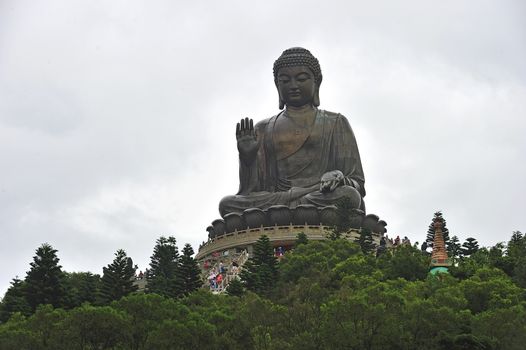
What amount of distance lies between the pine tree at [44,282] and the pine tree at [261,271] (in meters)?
4.06

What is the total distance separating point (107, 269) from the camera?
2439 cm

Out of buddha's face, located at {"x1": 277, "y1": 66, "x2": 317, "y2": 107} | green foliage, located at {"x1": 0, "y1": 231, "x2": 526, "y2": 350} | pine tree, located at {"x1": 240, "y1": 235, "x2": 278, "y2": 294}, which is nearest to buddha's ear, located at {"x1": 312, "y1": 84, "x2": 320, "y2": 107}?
buddha's face, located at {"x1": 277, "y1": 66, "x2": 317, "y2": 107}

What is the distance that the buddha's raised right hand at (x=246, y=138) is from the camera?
36406 mm

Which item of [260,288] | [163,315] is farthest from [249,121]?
[163,315]

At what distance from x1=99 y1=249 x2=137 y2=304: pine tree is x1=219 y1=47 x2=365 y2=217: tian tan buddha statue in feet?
38.1

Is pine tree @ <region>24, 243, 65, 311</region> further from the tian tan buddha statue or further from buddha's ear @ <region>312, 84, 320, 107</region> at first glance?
buddha's ear @ <region>312, 84, 320, 107</region>

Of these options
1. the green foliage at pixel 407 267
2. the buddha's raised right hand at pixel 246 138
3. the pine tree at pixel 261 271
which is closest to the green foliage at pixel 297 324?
the green foliage at pixel 407 267

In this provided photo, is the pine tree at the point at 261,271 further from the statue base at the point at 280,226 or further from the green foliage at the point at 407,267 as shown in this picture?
the statue base at the point at 280,226

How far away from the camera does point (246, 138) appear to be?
36531 millimetres

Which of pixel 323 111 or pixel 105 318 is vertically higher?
pixel 323 111

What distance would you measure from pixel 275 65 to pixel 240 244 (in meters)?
6.90

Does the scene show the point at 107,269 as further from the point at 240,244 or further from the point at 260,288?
the point at 240,244

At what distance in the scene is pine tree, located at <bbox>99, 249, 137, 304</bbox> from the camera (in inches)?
934

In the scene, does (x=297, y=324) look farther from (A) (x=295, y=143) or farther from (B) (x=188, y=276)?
(A) (x=295, y=143)
